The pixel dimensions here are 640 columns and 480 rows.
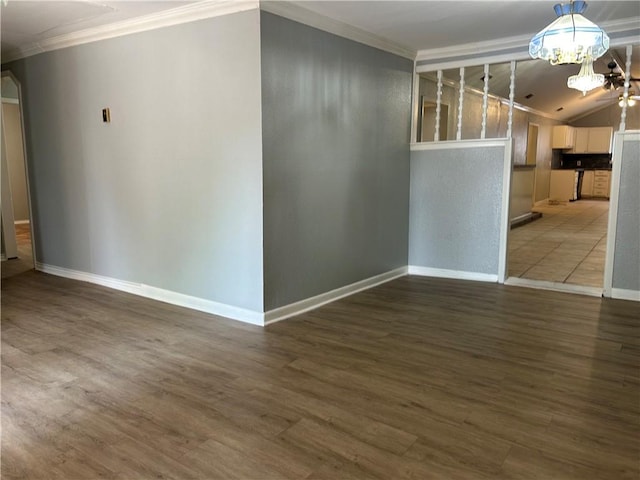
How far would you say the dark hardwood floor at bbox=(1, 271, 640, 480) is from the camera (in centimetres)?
193

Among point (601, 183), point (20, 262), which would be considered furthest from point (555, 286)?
point (601, 183)

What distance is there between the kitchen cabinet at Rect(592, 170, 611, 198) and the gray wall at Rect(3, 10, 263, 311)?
499 inches

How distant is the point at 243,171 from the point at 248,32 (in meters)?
0.95

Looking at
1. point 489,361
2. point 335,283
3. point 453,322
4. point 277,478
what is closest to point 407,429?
point 277,478

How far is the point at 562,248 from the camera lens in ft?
21.2

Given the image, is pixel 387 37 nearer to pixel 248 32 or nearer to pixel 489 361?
pixel 248 32

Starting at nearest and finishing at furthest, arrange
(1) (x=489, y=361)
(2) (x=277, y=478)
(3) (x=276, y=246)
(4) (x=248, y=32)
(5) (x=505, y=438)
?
(2) (x=277, y=478) < (5) (x=505, y=438) < (1) (x=489, y=361) < (4) (x=248, y=32) < (3) (x=276, y=246)

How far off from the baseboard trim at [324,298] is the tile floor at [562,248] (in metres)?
1.38

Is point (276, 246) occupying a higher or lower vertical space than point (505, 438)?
higher

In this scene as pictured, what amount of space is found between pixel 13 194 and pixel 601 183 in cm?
1403

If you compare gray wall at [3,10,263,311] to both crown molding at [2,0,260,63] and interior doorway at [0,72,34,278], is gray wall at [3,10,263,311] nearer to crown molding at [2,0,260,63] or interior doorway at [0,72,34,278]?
crown molding at [2,0,260,63]

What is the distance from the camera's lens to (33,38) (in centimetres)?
452

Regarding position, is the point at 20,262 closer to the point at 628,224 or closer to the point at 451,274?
the point at 451,274

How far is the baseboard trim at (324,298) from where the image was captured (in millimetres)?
3617
